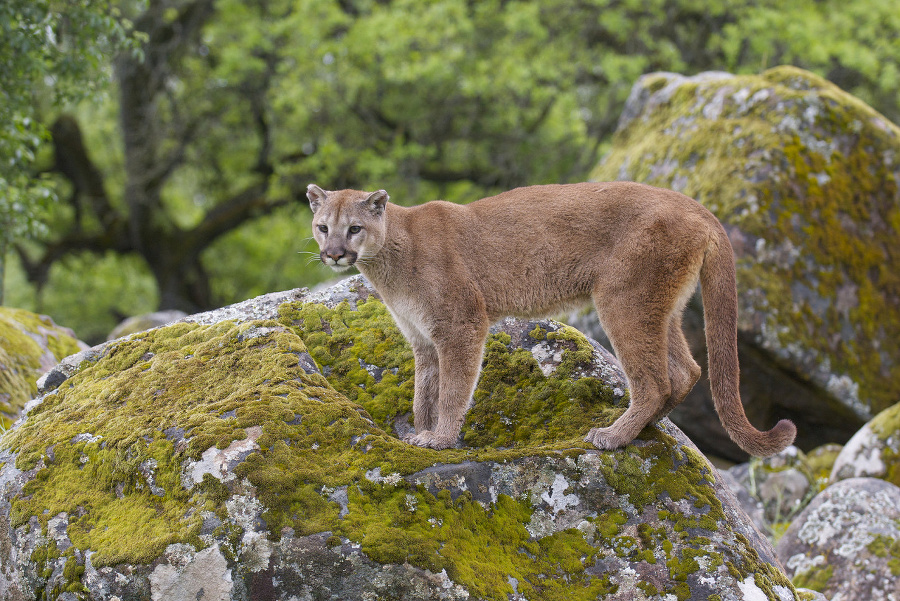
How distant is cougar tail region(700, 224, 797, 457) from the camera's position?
18.1ft

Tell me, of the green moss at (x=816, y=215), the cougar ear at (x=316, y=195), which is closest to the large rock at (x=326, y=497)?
the cougar ear at (x=316, y=195)

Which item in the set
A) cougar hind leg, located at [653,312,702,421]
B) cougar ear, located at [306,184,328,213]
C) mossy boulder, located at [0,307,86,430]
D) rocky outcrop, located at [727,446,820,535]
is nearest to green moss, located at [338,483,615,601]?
cougar hind leg, located at [653,312,702,421]

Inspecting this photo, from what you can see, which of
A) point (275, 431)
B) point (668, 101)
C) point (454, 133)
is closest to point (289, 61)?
point (454, 133)

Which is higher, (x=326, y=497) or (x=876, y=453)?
Answer: (x=326, y=497)

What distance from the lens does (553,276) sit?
19.7 ft

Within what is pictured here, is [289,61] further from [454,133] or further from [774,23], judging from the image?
[774,23]

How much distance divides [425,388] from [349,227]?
1.43 m

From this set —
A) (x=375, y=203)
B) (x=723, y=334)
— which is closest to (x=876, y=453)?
(x=723, y=334)

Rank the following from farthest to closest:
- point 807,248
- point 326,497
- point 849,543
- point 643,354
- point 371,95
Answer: point 371,95 → point 807,248 → point 849,543 → point 643,354 → point 326,497

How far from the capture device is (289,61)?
20.7 metres

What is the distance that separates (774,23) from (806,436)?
509 inches

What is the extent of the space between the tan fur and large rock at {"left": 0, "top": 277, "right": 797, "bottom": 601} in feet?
1.16

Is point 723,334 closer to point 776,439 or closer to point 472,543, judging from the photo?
point 776,439

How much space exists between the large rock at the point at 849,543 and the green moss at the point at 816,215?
2700 mm
